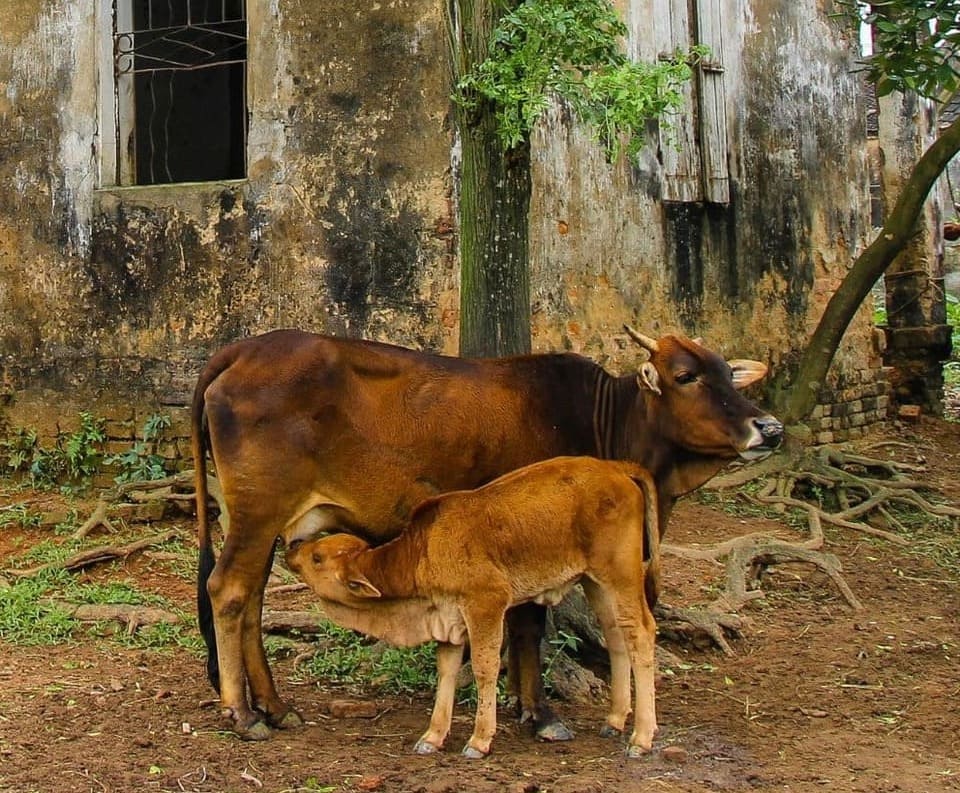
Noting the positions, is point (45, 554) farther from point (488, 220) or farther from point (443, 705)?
point (443, 705)

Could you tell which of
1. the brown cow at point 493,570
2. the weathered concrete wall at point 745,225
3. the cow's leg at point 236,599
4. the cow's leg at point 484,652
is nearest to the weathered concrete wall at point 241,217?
the weathered concrete wall at point 745,225

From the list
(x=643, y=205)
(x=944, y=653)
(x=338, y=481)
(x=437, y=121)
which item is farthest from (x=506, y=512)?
(x=643, y=205)

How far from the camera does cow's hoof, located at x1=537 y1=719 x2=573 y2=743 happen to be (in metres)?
5.14

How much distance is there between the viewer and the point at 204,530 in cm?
544

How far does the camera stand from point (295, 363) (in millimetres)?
5254

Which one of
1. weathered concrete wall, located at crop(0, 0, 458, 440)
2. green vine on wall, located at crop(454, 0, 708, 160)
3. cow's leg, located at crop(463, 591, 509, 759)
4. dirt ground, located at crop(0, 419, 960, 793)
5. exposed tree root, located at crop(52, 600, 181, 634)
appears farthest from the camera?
weathered concrete wall, located at crop(0, 0, 458, 440)

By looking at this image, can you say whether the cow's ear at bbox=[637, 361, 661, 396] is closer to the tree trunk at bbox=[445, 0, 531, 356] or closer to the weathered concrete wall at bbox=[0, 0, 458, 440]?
the tree trunk at bbox=[445, 0, 531, 356]

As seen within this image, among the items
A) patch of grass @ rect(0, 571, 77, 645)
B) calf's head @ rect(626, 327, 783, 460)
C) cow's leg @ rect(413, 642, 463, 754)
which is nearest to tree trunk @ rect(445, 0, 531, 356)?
calf's head @ rect(626, 327, 783, 460)

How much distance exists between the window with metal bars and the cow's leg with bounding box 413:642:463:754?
215 inches

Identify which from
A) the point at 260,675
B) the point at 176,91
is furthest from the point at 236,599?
the point at 176,91

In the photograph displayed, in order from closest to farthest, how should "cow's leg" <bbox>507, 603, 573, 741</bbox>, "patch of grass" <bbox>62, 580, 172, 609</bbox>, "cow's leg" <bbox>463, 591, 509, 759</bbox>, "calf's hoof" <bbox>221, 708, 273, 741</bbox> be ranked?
"cow's leg" <bbox>463, 591, 509, 759</bbox> → "calf's hoof" <bbox>221, 708, 273, 741</bbox> → "cow's leg" <bbox>507, 603, 573, 741</bbox> → "patch of grass" <bbox>62, 580, 172, 609</bbox>

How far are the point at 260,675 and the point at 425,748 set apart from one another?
792mm

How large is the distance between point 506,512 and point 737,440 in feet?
3.30

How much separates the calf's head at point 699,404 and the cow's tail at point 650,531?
0.26 m
